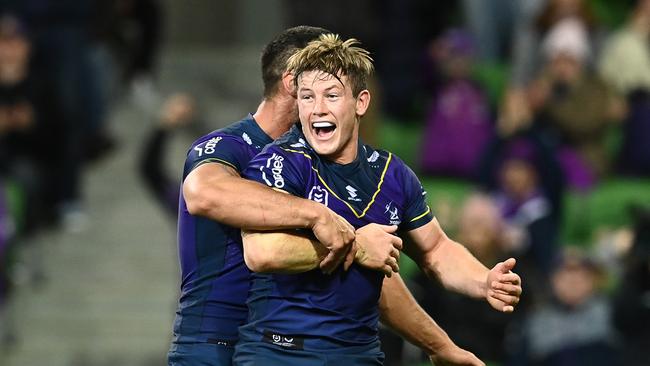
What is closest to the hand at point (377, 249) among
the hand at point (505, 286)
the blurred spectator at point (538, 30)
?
→ the hand at point (505, 286)

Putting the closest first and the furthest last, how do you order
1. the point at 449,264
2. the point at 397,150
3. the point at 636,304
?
the point at 449,264 → the point at 636,304 → the point at 397,150

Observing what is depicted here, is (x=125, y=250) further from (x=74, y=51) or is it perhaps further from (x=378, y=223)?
(x=378, y=223)

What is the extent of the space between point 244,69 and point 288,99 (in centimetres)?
828

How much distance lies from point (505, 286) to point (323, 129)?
2.48ft

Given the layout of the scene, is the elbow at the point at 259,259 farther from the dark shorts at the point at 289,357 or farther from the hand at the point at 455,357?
the hand at the point at 455,357

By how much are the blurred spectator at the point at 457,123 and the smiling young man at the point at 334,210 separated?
6354 millimetres

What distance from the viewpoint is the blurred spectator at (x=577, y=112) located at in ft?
36.5

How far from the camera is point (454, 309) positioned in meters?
9.20

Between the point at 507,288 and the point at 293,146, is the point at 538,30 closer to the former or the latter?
the point at 507,288

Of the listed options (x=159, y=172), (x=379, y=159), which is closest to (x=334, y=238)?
(x=379, y=159)

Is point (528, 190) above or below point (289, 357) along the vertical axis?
above

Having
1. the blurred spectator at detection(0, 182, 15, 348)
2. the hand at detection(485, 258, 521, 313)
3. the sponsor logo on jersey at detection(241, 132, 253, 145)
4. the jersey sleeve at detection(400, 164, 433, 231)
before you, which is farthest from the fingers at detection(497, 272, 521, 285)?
the blurred spectator at detection(0, 182, 15, 348)

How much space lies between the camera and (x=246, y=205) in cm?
470

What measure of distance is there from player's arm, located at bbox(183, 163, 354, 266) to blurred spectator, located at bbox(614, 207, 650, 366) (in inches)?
188
